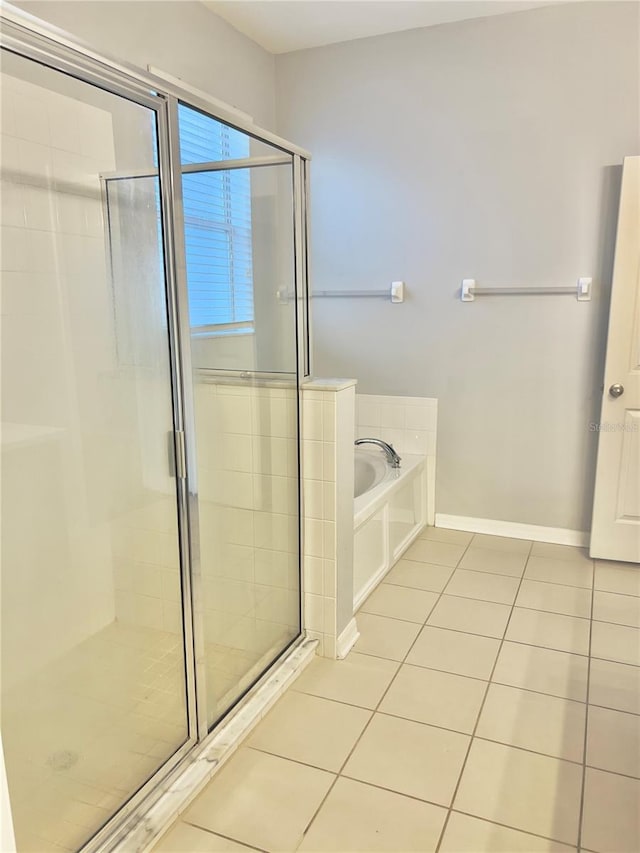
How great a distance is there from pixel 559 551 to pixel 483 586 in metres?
Result: 0.64

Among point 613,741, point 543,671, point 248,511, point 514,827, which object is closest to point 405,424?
point 543,671

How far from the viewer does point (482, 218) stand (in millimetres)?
3309

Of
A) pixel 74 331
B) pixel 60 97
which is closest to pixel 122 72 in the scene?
pixel 60 97

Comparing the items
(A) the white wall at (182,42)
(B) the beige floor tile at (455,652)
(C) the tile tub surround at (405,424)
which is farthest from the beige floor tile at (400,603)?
(A) the white wall at (182,42)

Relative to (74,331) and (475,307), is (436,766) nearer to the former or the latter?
(74,331)

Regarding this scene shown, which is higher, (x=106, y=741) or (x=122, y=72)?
(x=122, y=72)

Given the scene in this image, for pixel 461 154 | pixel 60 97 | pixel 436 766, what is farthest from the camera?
pixel 461 154

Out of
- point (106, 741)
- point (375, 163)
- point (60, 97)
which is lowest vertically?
point (106, 741)

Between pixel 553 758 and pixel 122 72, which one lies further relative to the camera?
pixel 553 758

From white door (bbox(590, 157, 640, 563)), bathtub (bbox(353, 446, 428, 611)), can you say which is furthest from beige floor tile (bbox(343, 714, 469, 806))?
white door (bbox(590, 157, 640, 563))

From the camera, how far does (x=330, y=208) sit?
3637mm

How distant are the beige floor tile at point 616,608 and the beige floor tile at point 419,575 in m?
0.65

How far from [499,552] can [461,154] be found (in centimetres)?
206

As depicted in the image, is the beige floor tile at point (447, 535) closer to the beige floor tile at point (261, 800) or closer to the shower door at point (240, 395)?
the shower door at point (240, 395)
